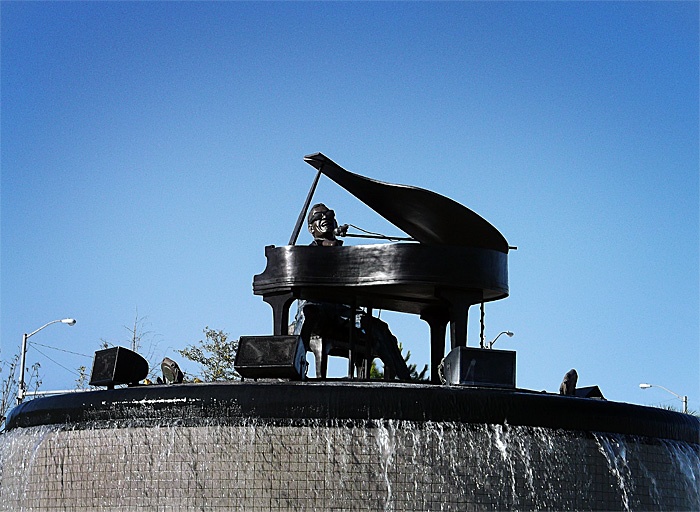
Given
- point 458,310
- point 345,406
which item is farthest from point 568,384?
point 345,406

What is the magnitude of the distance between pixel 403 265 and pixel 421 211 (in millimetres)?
830

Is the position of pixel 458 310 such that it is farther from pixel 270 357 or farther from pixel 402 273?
pixel 270 357

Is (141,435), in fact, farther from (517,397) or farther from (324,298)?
(517,397)

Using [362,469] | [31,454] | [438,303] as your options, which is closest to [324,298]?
[438,303]

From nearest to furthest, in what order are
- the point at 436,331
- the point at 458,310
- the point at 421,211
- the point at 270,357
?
the point at 270,357 < the point at 458,310 < the point at 421,211 < the point at 436,331

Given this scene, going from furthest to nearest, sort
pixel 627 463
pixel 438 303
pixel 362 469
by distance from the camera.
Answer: pixel 438 303, pixel 627 463, pixel 362 469

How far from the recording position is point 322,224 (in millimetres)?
13445

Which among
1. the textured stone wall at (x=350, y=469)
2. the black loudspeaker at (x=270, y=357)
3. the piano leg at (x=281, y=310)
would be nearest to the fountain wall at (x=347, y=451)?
the textured stone wall at (x=350, y=469)

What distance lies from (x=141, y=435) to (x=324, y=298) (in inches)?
100

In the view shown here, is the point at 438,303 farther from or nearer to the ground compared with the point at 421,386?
farther from the ground

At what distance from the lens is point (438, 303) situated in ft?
45.2

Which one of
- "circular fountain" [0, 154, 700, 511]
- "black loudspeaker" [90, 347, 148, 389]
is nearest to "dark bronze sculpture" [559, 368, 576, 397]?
"circular fountain" [0, 154, 700, 511]

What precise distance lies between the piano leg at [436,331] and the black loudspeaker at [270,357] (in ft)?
8.64

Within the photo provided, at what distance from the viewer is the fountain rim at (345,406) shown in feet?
36.3
